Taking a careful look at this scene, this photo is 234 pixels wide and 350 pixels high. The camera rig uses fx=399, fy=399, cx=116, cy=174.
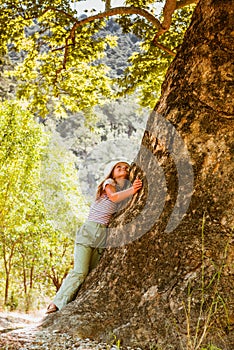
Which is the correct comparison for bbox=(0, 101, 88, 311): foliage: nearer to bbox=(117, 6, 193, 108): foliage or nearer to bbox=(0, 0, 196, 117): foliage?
bbox=(0, 0, 196, 117): foliage

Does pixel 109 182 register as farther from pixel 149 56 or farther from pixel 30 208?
pixel 30 208

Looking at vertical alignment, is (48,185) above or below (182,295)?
above

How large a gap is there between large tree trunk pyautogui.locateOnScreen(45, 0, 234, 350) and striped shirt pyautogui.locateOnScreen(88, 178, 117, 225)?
399 mm

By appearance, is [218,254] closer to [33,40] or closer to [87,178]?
[33,40]

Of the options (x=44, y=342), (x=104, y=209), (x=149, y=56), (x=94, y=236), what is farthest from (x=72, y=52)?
(x=44, y=342)

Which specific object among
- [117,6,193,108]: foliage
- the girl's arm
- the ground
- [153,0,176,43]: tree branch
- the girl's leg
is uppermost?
[117,6,193,108]: foliage

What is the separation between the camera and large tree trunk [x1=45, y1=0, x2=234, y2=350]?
8.27ft

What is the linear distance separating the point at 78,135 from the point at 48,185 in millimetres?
24781

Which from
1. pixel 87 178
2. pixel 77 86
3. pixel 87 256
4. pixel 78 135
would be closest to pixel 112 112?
pixel 78 135

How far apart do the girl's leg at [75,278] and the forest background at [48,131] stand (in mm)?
4610

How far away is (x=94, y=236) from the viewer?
3.81 metres

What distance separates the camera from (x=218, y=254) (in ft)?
8.66

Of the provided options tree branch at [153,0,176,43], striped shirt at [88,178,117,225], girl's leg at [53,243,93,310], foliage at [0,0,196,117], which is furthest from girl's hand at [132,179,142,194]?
foliage at [0,0,196,117]

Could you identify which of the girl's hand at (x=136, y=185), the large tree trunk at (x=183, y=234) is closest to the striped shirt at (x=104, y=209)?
the large tree trunk at (x=183, y=234)
